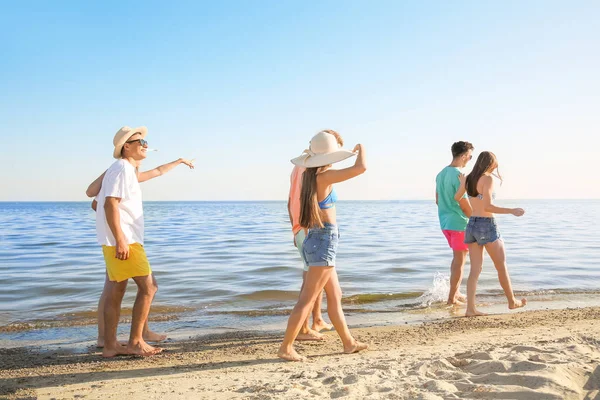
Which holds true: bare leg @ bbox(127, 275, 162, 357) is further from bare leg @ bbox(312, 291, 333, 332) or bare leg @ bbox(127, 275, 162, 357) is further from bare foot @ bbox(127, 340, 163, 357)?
bare leg @ bbox(312, 291, 333, 332)

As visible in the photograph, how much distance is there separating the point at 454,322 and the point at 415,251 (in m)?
7.61

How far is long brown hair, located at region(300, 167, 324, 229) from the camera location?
14.5 ft

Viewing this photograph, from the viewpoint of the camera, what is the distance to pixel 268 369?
4434mm

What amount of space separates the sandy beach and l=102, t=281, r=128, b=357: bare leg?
12 cm

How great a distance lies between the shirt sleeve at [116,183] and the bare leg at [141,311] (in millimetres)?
763

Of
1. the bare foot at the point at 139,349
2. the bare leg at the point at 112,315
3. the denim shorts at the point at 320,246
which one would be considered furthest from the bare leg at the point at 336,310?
the bare leg at the point at 112,315

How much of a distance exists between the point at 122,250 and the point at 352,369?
2.13m

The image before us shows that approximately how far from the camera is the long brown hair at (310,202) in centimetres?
441

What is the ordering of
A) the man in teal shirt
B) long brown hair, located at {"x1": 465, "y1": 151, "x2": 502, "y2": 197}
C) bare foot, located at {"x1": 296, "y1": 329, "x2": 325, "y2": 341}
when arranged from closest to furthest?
bare foot, located at {"x1": 296, "y1": 329, "x2": 325, "y2": 341}
long brown hair, located at {"x1": 465, "y1": 151, "x2": 502, "y2": 197}
the man in teal shirt

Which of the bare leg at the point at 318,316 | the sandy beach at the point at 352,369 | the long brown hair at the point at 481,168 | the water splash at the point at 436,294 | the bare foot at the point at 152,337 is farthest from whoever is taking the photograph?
the water splash at the point at 436,294

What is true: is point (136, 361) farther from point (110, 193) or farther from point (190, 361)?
point (110, 193)

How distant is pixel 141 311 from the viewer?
201 inches

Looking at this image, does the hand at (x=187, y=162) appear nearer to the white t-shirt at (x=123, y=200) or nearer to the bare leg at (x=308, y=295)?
the white t-shirt at (x=123, y=200)

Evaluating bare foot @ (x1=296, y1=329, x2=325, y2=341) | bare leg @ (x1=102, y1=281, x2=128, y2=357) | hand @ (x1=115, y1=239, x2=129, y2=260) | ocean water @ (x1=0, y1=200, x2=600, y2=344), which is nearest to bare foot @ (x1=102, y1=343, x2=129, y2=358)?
bare leg @ (x1=102, y1=281, x2=128, y2=357)
